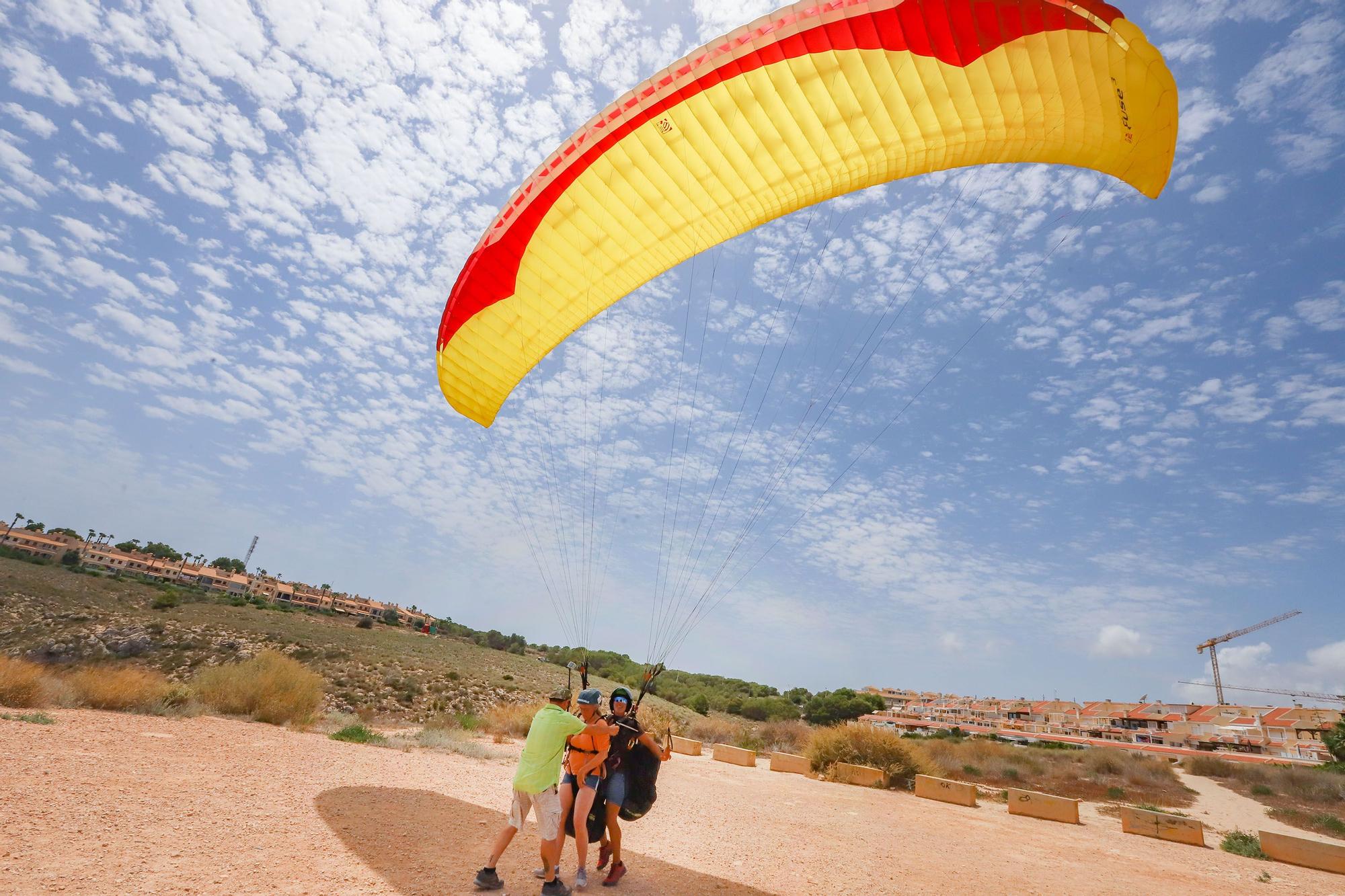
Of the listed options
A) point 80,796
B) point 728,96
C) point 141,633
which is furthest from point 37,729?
point 141,633

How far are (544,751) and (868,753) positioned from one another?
11353 millimetres

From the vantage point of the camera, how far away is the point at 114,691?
868 cm

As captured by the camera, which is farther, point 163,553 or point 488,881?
point 163,553

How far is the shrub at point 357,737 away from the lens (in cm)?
970

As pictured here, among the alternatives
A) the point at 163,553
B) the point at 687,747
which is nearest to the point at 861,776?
the point at 687,747

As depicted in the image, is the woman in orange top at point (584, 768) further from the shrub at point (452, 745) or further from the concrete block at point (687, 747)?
the concrete block at point (687, 747)

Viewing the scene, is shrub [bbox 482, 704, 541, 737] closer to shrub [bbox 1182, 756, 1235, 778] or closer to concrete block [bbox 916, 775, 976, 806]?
concrete block [bbox 916, 775, 976, 806]

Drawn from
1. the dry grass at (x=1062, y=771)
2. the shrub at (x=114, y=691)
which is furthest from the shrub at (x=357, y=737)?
the dry grass at (x=1062, y=771)

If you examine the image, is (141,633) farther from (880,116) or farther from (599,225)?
(880,116)

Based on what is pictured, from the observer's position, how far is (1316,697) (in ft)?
311

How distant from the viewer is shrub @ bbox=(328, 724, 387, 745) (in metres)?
9.70

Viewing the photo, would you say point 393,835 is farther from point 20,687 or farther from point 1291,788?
point 1291,788

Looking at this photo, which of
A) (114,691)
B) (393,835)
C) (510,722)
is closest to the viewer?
(393,835)

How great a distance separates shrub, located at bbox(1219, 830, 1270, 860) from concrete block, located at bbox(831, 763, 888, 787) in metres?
5.29
